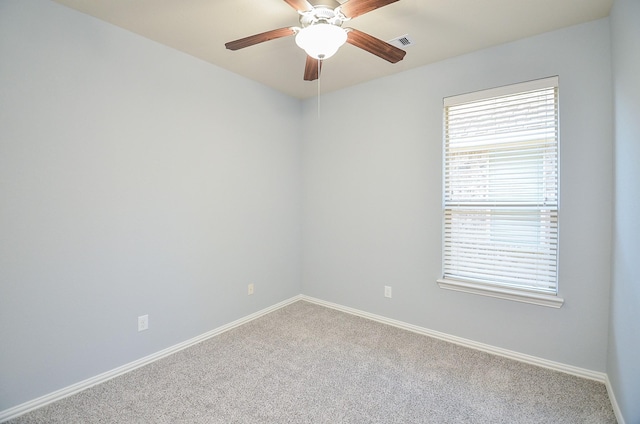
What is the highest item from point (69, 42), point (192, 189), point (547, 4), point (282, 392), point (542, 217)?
point (547, 4)

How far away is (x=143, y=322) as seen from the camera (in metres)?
2.41

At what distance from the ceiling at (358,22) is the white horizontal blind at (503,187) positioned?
0.43 metres

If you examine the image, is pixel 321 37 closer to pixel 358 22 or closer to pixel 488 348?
pixel 358 22

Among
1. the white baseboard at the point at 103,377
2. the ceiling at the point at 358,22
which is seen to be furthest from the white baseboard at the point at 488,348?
the ceiling at the point at 358,22

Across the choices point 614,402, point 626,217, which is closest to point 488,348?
point 614,402

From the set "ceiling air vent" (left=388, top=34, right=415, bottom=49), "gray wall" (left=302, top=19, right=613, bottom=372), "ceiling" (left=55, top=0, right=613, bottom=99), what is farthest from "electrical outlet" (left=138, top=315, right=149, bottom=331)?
"ceiling air vent" (left=388, top=34, right=415, bottom=49)

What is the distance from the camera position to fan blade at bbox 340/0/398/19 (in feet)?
4.89

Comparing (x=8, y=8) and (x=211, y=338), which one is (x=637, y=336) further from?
(x=8, y=8)

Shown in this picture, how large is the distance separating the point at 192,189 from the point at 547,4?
9.82 ft

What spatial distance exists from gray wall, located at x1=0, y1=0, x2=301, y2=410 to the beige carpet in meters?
0.36

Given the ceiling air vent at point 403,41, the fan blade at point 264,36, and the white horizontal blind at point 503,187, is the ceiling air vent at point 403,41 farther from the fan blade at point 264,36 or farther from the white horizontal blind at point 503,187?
the fan blade at point 264,36

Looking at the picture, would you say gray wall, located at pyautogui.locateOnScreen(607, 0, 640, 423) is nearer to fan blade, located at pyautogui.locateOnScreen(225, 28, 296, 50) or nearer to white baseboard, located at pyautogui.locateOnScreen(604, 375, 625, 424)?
white baseboard, located at pyautogui.locateOnScreen(604, 375, 625, 424)

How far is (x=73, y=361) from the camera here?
2043 millimetres

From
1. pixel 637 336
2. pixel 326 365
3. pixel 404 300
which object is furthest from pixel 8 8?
pixel 637 336
